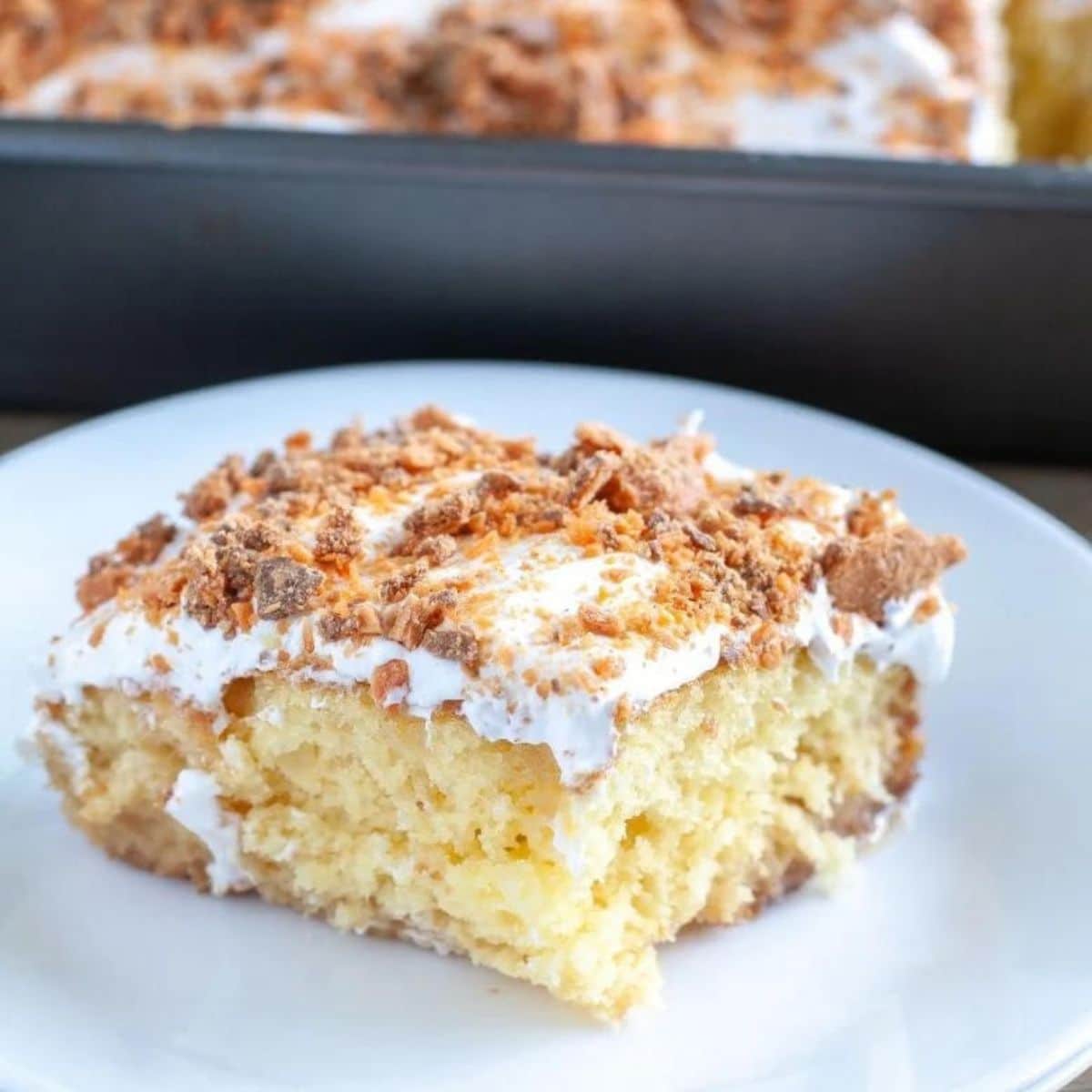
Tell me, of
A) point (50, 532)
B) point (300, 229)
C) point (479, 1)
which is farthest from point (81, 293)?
point (479, 1)

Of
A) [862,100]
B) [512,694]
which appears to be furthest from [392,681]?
[862,100]

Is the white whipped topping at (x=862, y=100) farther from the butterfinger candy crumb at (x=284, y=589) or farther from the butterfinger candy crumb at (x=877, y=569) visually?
the butterfinger candy crumb at (x=284, y=589)

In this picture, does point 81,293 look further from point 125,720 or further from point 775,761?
point 775,761

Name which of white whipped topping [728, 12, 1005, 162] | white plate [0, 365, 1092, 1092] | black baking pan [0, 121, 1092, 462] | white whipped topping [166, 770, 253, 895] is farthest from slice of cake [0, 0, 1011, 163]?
white whipped topping [166, 770, 253, 895]

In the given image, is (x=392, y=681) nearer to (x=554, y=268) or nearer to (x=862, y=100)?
(x=554, y=268)

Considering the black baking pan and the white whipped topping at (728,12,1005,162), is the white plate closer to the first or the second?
the black baking pan

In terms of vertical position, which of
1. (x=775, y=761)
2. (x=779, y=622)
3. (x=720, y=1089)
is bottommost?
(x=720, y=1089)

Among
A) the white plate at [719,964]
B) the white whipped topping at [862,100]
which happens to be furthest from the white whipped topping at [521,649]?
the white whipped topping at [862,100]
